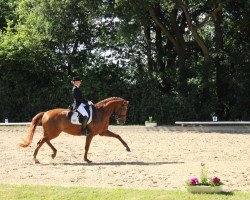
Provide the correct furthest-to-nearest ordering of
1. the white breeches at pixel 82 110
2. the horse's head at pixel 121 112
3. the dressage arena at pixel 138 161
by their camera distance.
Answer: the horse's head at pixel 121 112 → the white breeches at pixel 82 110 → the dressage arena at pixel 138 161

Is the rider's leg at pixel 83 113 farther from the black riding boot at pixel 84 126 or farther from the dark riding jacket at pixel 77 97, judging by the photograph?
the dark riding jacket at pixel 77 97

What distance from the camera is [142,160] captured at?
1346cm

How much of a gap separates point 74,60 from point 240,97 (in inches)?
405

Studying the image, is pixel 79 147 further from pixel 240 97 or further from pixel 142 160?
pixel 240 97

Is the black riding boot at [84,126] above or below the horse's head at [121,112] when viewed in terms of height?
below

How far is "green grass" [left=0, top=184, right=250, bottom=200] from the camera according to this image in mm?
8070

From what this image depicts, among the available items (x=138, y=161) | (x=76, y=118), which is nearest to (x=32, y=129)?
(x=76, y=118)

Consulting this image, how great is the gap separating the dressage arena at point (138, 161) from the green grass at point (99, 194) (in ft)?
2.51

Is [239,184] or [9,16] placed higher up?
[9,16]

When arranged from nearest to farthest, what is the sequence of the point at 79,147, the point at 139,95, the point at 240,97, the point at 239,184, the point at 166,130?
the point at 239,184
the point at 79,147
the point at 166,130
the point at 240,97
the point at 139,95

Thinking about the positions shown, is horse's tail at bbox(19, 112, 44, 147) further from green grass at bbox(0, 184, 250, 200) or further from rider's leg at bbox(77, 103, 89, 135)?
green grass at bbox(0, 184, 250, 200)

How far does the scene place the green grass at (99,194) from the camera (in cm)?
807

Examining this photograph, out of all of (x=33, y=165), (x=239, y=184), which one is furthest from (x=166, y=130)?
(x=239, y=184)

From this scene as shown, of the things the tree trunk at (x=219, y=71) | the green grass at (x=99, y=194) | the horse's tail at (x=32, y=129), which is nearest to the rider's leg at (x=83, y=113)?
the horse's tail at (x=32, y=129)
